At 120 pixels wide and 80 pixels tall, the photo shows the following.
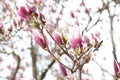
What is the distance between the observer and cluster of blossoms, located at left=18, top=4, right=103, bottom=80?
1945 mm

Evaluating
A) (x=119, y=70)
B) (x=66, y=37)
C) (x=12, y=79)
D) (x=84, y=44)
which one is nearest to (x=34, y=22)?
(x=66, y=37)

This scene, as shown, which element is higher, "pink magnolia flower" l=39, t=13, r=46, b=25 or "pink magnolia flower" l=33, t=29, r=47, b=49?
"pink magnolia flower" l=39, t=13, r=46, b=25

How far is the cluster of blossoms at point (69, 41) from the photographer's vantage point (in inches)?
76.6

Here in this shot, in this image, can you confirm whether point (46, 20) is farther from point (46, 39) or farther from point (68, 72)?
point (68, 72)

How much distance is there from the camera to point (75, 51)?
194 cm

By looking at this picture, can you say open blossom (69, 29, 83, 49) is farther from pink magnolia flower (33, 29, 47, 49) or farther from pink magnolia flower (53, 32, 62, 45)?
pink magnolia flower (33, 29, 47, 49)

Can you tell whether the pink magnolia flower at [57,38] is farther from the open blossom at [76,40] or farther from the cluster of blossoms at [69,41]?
the open blossom at [76,40]

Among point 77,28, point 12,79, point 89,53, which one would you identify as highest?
point 77,28

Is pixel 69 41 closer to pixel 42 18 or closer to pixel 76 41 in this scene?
pixel 76 41

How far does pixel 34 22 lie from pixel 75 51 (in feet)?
1.12

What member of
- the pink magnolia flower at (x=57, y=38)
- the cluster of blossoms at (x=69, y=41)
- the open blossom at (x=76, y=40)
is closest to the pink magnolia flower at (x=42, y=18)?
the cluster of blossoms at (x=69, y=41)

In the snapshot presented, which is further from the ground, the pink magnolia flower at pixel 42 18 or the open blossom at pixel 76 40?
the pink magnolia flower at pixel 42 18

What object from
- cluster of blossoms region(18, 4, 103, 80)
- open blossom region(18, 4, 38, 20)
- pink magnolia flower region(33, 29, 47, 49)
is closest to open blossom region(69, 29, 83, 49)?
cluster of blossoms region(18, 4, 103, 80)

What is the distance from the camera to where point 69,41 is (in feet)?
6.49
